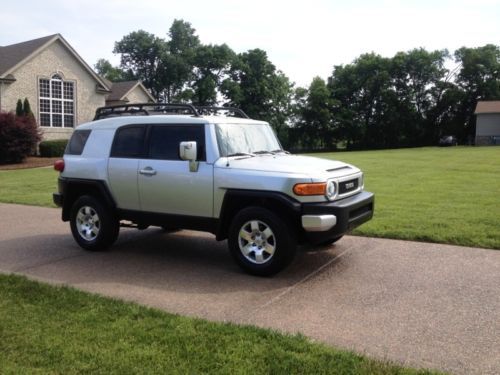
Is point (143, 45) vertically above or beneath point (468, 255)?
above

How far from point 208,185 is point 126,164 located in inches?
56.6

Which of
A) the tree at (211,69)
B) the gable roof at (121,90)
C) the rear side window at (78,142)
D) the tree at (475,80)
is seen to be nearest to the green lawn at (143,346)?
the rear side window at (78,142)

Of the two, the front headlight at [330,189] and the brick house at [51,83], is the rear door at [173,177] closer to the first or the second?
the front headlight at [330,189]

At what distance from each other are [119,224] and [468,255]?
4.95 metres

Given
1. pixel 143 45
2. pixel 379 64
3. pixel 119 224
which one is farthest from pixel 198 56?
pixel 119 224

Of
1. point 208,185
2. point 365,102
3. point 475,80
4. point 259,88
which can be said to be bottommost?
point 208,185

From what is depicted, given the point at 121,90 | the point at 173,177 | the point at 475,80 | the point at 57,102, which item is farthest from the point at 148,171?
the point at 475,80

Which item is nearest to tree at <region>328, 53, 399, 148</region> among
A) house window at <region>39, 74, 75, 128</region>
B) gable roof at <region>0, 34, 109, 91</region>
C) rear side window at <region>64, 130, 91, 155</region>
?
gable roof at <region>0, 34, 109, 91</region>

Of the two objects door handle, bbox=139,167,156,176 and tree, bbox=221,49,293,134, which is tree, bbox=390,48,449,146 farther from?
door handle, bbox=139,167,156,176

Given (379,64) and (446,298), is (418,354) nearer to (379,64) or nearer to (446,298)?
(446,298)

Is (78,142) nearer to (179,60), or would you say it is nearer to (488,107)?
(488,107)

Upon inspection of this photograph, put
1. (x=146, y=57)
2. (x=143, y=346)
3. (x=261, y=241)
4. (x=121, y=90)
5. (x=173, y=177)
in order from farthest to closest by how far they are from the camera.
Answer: (x=146, y=57)
(x=121, y=90)
(x=173, y=177)
(x=261, y=241)
(x=143, y=346)

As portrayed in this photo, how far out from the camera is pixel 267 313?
4.68 meters

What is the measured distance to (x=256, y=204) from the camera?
5969 mm
